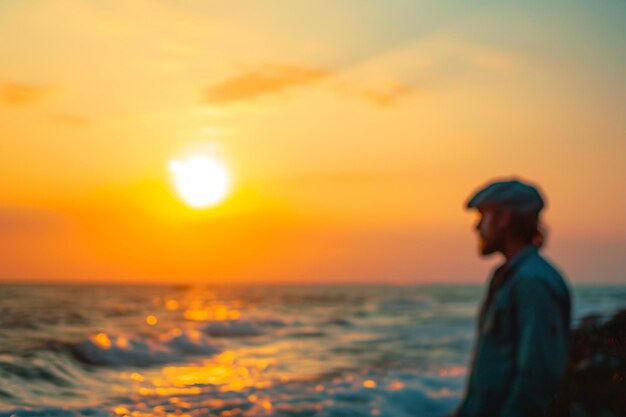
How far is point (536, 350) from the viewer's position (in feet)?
12.0

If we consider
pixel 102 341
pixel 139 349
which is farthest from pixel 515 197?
pixel 139 349

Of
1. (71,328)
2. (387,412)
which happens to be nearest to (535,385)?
(387,412)

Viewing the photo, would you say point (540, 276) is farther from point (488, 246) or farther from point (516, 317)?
point (488, 246)

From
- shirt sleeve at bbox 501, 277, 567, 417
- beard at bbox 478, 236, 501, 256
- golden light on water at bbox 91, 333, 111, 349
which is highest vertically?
beard at bbox 478, 236, 501, 256

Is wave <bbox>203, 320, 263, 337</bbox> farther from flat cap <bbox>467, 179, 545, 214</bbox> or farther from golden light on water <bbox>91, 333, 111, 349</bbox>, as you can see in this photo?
flat cap <bbox>467, 179, 545, 214</bbox>

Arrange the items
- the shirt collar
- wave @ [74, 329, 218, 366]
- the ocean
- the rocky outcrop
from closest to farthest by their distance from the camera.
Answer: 1. the shirt collar
2. the rocky outcrop
3. the ocean
4. wave @ [74, 329, 218, 366]

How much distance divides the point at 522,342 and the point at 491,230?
2.14 feet

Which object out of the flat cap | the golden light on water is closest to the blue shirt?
the flat cap

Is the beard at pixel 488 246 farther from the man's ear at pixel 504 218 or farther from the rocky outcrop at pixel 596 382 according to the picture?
the rocky outcrop at pixel 596 382

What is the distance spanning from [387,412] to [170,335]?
1490 centimetres

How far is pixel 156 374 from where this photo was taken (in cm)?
1909

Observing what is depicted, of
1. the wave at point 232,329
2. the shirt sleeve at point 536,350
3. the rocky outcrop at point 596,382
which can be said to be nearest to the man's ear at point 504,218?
the shirt sleeve at point 536,350

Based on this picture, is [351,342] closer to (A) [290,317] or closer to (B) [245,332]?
(B) [245,332]

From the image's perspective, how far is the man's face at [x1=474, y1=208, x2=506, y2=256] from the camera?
4.09 meters
